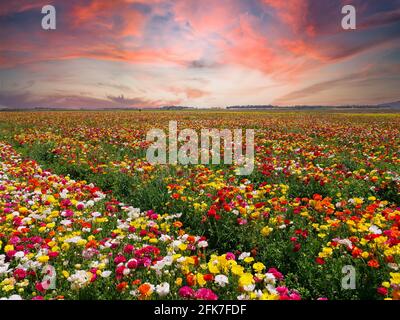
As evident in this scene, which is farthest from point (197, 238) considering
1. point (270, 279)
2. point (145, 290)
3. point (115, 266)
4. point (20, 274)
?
point (20, 274)

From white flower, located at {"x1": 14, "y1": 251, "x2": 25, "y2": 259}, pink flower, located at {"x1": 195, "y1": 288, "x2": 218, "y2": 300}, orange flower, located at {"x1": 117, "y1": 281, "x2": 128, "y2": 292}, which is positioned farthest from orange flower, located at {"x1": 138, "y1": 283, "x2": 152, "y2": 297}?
white flower, located at {"x1": 14, "y1": 251, "x2": 25, "y2": 259}

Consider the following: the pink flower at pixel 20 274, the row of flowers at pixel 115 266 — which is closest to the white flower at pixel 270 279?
the row of flowers at pixel 115 266

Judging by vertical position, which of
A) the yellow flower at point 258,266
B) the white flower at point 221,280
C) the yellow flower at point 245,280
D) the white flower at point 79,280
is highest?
the yellow flower at point 258,266

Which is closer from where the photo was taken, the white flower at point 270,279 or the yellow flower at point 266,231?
the white flower at point 270,279

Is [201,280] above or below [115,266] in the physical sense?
above

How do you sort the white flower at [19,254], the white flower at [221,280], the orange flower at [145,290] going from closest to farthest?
the orange flower at [145,290] < the white flower at [221,280] < the white flower at [19,254]

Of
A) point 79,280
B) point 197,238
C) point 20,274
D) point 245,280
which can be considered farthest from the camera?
point 197,238

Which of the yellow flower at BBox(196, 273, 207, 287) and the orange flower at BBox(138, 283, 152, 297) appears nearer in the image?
the orange flower at BBox(138, 283, 152, 297)

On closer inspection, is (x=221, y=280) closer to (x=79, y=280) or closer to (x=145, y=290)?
(x=145, y=290)

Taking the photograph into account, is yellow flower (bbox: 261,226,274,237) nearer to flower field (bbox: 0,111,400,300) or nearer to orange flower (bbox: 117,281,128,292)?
flower field (bbox: 0,111,400,300)

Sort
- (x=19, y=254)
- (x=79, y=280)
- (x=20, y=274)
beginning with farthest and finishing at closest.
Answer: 1. (x=19, y=254)
2. (x=20, y=274)
3. (x=79, y=280)

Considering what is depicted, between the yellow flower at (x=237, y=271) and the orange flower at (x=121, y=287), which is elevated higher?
the yellow flower at (x=237, y=271)

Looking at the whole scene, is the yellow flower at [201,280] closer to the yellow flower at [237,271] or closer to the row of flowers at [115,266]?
the row of flowers at [115,266]
